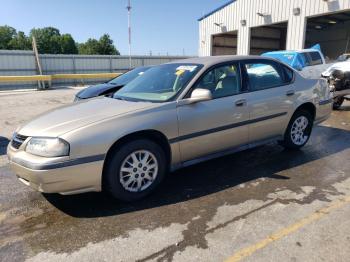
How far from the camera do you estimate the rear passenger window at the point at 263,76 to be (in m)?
4.52

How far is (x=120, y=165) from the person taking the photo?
3430 millimetres

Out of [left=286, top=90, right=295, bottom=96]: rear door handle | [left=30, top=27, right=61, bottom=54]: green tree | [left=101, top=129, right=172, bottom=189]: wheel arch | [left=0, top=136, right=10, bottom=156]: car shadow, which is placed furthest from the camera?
[left=30, top=27, right=61, bottom=54]: green tree

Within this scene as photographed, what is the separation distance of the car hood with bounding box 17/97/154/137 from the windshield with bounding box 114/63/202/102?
0.74ft

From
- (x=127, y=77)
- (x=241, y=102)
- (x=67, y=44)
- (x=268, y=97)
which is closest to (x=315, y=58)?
(x=127, y=77)

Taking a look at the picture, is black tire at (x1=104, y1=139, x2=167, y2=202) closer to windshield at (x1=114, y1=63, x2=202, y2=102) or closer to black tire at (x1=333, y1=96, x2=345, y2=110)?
windshield at (x1=114, y1=63, x2=202, y2=102)

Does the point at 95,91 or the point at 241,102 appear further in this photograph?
the point at 95,91

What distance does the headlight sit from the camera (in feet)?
10.2

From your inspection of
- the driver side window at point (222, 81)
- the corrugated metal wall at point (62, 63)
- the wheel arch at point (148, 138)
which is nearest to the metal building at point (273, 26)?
the corrugated metal wall at point (62, 63)

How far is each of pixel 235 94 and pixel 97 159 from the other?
2.04 metres

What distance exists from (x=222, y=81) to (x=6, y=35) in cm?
10270

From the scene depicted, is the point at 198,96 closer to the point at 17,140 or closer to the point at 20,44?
the point at 17,140

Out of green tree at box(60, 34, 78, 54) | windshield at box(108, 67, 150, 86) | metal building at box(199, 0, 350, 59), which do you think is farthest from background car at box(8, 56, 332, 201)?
green tree at box(60, 34, 78, 54)

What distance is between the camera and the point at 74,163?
315 cm

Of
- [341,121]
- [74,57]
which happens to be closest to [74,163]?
[341,121]
